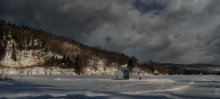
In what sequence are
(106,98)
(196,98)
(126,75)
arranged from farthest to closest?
1. (126,75)
2. (196,98)
3. (106,98)

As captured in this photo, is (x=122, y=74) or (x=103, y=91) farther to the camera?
(x=122, y=74)

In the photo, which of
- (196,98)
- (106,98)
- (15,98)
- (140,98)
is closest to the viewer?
(15,98)

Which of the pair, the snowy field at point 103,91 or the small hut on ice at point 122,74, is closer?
the snowy field at point 103,91

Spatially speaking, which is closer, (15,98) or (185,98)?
(15,98)

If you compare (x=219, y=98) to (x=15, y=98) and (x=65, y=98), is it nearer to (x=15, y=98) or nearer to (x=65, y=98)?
(x=65, y=98)

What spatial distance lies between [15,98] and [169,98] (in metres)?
9.70

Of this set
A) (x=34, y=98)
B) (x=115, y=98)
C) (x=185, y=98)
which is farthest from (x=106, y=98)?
(x=185, y=98)

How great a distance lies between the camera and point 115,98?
22453 mm

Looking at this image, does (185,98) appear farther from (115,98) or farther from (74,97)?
(74,97)

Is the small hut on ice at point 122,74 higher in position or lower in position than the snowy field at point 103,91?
higher

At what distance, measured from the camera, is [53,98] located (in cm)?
2084

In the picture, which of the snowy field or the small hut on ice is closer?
the snowy field

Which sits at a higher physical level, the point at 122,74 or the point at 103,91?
the point at 122,74

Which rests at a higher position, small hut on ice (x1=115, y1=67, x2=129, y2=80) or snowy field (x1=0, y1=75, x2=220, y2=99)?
small hut on ice (x1=115, y1=67, x2=129, y2=80)
